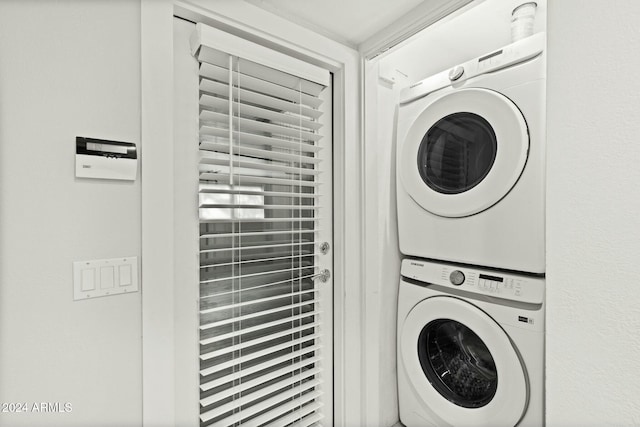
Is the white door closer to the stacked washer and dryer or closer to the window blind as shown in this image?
the window blind

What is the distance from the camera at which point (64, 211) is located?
0.84 m

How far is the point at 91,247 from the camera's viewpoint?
2.88ft

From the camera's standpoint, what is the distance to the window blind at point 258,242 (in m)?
1.12

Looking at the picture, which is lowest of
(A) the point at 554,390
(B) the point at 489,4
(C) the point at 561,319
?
(A) the point at 554,390

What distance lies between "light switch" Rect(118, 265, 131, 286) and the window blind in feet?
0.79

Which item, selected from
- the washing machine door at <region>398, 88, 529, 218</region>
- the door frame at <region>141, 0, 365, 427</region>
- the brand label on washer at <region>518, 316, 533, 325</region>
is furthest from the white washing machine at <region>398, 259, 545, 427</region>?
the door frame at <region>141, 0, 365, 427</region>

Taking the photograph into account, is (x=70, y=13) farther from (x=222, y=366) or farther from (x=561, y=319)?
(x=561, y=319)

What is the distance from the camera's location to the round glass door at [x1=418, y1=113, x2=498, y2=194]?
1.35 meters

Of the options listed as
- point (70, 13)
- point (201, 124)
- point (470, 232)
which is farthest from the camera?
point (470, 232)

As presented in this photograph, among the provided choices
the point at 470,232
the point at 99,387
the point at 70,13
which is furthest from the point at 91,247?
the point at 470,232

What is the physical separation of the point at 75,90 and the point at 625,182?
1.27 meters

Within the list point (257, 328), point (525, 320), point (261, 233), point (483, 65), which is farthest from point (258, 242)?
point (483, 65)

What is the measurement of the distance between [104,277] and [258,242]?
54 cm

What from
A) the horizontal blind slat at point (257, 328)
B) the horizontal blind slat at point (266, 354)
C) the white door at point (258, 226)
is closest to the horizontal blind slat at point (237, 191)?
the white door at point (258, 226)
